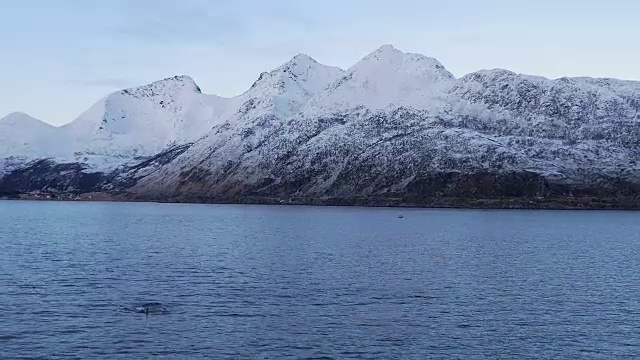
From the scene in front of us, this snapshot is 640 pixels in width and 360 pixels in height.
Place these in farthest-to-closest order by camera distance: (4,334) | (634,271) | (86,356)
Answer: (634,271)
(4,334)
(86,356)

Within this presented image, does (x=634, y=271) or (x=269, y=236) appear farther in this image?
(x=269, y=236)

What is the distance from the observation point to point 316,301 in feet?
238

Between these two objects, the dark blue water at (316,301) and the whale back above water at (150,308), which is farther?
the whale back above water at (150,308)

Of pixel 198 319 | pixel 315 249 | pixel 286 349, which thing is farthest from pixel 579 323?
pixel 315 249

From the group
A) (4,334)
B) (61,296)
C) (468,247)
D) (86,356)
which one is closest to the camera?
(86,356)

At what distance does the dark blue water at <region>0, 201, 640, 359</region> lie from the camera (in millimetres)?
54188

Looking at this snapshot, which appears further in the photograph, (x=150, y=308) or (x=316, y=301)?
(x=316, y=301)

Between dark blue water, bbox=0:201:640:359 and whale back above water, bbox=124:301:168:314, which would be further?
whale back above water, bbox=124:301:168:314

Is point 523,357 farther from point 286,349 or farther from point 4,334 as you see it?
point 4,334

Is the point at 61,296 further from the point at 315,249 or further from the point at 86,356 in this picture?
the point at 315,249

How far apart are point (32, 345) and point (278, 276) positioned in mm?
40325

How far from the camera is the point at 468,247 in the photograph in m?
138

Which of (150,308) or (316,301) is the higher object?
(316,301)

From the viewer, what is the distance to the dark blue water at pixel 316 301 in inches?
2133
